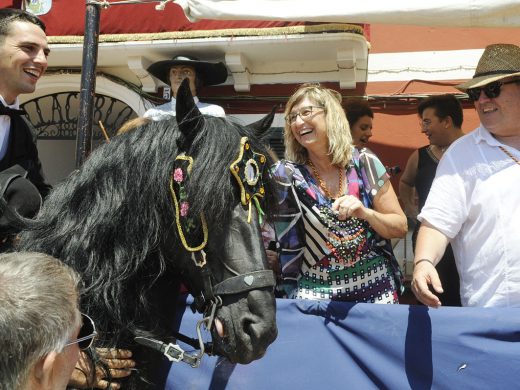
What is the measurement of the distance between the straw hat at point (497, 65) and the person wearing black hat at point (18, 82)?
1.95m

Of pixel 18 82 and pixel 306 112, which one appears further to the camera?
pixel 306 112

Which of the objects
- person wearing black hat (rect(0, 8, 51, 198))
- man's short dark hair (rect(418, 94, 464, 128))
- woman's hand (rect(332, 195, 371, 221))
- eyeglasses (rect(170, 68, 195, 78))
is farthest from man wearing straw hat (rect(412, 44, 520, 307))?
eyeglasses (rect(170, 68, 195, 78))

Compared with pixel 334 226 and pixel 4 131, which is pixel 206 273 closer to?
pixel 334 226

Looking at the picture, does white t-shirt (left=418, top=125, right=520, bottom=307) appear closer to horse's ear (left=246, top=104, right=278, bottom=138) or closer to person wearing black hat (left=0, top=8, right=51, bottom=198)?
horse's ear (left=246, top=104, right=278, bottom=138)

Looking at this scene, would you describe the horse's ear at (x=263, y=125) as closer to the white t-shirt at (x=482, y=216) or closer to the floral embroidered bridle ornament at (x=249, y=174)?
the floral embroidered bridle ornament at (x=249, y=174)

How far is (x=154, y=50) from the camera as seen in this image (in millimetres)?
5922

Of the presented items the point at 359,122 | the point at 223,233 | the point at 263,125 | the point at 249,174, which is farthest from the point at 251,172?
the point at 359,122

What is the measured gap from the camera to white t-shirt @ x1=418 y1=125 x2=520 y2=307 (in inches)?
93.4

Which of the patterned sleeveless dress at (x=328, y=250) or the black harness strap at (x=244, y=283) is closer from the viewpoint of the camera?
the black harness strap at (x=244, y=283)

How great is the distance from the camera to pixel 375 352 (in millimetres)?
2441

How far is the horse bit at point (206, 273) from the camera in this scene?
1.80m

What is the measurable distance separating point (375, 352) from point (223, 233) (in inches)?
39.2

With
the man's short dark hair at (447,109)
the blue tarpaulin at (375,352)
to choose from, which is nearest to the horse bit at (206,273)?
the blue tarpaulin at (375,352)

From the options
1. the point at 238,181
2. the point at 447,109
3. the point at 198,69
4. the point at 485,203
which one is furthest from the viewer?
the point at 198,69
